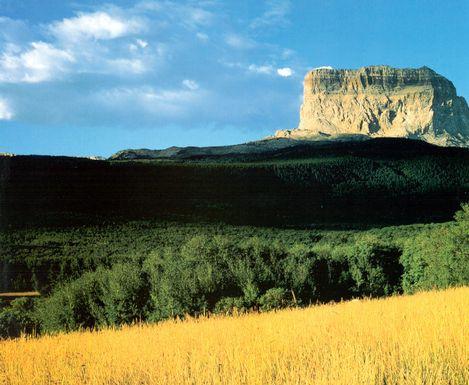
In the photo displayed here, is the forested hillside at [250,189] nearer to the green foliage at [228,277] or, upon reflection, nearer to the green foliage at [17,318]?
the green foliage at [228,277]

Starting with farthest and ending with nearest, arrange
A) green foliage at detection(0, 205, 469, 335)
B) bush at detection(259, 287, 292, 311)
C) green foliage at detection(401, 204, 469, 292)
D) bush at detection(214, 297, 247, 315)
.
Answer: green foliage at detection(401, 204, 469, 292)
green foliage at detection(0, 205, 469, 335)
bush at detection(214, 297, 247, 315)
bush at detection(259, 287, 292, 311)

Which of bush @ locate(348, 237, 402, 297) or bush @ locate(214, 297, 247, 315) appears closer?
bush @ locate(214, 297, 247, 315)

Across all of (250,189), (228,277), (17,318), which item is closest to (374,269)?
(228,277)

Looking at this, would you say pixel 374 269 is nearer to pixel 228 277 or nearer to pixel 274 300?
pixel 228 277

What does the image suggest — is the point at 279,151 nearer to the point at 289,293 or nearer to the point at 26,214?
the point at 26,214

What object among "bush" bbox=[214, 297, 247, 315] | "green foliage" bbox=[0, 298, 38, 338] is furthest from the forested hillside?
"bush" bbox=[214, 297, 247, 315]

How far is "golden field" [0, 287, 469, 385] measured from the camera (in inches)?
208

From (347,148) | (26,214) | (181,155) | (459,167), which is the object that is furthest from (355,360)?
(181,155)

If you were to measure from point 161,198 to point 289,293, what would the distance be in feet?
241

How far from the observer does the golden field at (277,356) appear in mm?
5281

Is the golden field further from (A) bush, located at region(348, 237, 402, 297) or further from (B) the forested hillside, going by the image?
(B) the forested hillside

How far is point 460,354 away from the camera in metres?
5.79

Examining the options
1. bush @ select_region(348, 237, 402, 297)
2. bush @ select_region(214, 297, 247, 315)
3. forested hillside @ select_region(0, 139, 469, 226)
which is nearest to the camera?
bush @ select_region(214, 297, 247, 315)

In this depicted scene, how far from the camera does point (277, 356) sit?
6.05 metres
